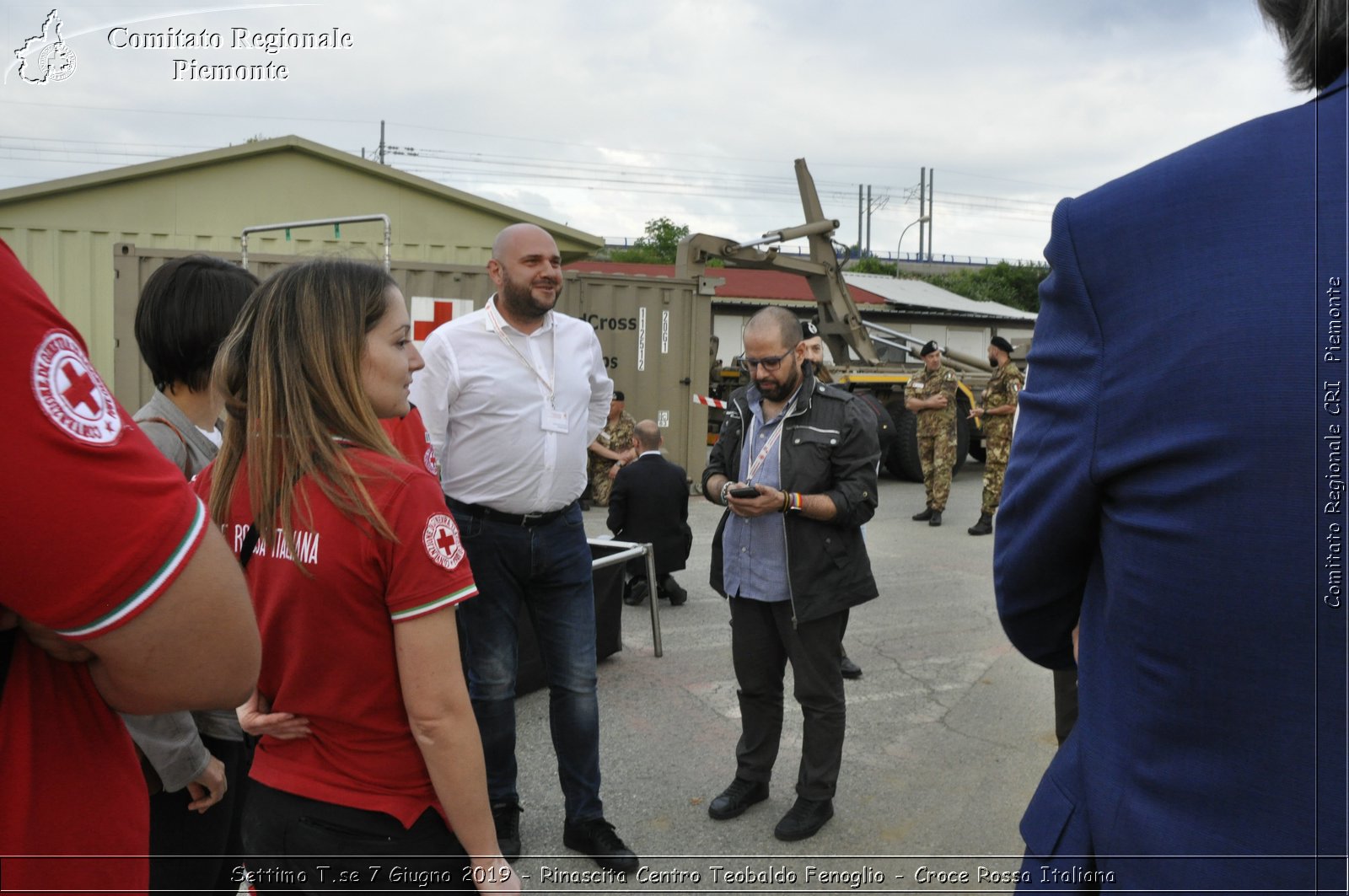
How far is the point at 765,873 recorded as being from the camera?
3496 mm

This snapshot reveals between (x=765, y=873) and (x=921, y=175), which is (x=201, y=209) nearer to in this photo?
(x=765, y=873)

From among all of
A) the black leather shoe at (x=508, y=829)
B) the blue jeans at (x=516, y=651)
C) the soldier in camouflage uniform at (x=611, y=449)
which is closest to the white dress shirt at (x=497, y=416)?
the blue jeans at (x=516, y=651)

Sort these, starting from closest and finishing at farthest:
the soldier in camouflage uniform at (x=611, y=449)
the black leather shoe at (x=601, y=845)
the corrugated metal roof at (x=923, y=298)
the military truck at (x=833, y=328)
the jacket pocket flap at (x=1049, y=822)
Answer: the jacket pocket flap at (x=1049, y=822), the black leather shoe at (x=601, y=845), the soldier in camouflage uniform at (x=611, y=449), the military truck at (x=833, y=328), the corrugated metal roof at (x=923, y=298)

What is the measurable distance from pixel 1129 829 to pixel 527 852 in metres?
2.94

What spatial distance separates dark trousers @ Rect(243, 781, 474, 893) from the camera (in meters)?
1.76

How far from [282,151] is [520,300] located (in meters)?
11.7

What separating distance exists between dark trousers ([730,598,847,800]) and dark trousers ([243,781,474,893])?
2247 millimetres

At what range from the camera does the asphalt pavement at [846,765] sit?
3531mm

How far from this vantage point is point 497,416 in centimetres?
363

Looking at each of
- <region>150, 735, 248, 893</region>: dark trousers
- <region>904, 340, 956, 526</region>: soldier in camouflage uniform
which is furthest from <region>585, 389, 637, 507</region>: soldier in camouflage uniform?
<region>150, 735, 248, 893</region>: dark trousers

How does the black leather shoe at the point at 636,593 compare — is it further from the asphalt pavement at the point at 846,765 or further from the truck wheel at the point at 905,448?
the truck wheel at the point at 905,448

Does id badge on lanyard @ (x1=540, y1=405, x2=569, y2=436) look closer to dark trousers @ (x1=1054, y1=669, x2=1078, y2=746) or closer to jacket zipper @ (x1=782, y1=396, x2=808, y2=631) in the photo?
jacket zipper @ (x1=782, y1=396, x2=808, y2=631)

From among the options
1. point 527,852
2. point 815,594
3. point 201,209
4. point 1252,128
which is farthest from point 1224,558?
point 201,209

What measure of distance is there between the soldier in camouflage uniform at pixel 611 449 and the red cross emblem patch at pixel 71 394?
9.95m
